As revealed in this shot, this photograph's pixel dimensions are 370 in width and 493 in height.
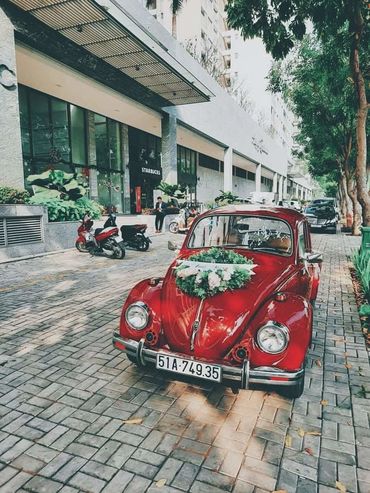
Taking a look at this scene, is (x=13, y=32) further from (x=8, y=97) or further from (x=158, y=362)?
(x=158, y=362)

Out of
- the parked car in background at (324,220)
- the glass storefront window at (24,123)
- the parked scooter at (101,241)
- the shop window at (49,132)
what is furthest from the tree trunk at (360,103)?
the glass storefront window at (24,123)

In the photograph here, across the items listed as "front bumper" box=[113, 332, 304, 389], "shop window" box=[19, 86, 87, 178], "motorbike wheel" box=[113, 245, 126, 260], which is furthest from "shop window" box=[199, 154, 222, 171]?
"front bumper" box=[113, 332, 304, 389]

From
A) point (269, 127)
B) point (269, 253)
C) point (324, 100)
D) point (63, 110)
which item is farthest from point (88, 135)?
point (269, 127)

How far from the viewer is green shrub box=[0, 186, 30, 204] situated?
9.68 metres

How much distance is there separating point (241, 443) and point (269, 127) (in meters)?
54.1

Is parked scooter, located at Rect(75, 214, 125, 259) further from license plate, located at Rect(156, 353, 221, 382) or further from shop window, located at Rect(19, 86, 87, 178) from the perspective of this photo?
license plate, located at Rect(156, 353, 221, 382)

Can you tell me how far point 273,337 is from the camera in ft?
9.07

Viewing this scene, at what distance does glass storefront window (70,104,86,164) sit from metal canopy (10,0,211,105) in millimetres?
4728

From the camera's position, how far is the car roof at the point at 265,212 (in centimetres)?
421

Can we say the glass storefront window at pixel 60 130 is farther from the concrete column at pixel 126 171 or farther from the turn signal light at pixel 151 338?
the turn signal light at pixel 151 338

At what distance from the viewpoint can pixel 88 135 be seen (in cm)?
1955

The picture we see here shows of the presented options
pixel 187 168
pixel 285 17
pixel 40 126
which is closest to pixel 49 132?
pixel 40 126

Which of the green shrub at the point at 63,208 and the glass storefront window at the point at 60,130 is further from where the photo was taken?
the glass storefront window at the point at 60,130

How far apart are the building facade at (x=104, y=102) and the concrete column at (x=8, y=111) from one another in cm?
3
